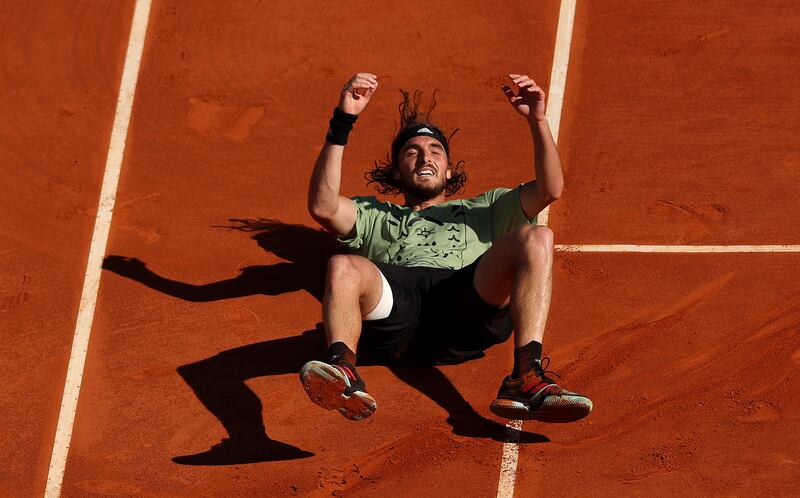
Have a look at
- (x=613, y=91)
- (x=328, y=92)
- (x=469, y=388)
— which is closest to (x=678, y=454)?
(x=469, y=388)

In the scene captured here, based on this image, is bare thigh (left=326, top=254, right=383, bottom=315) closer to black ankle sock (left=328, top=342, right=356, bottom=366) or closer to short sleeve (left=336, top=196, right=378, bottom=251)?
black ankle sock (left=328, top=342, right=356, bottom=366)

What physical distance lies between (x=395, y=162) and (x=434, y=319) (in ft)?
5.07

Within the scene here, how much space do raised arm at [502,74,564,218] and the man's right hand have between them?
0.86 metres

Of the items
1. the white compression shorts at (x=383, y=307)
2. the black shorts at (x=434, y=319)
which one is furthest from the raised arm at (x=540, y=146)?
the white compression shorts at (x=383, y=307)

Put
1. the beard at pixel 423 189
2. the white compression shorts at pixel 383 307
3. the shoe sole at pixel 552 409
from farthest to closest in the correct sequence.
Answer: the beard at pixel 423 189 < the white compression shorts at pixel 383 307 < the shoe sole at pixel 552 409

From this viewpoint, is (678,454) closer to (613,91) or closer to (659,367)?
(659,367)

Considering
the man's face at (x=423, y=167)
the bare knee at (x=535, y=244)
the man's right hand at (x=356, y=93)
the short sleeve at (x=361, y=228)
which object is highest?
the man's right hand at (x=356, y=93)

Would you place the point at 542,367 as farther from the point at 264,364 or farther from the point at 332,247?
the point at 332,247

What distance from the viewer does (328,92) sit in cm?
1089

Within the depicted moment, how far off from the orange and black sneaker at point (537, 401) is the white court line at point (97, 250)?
107 inches

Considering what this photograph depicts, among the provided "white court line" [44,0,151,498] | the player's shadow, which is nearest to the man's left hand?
the player's shadow

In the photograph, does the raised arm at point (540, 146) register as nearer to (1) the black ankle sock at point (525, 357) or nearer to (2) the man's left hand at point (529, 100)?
(2) the man's left hand at point (529, 100)

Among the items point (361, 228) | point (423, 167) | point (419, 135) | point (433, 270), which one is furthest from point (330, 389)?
point (419, 135)

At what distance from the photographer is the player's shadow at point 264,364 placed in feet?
28.0
